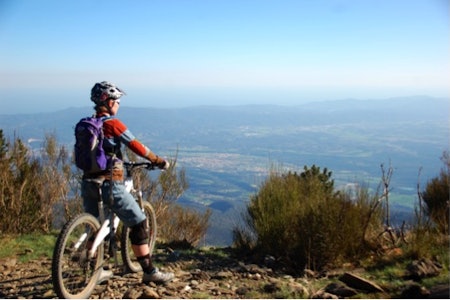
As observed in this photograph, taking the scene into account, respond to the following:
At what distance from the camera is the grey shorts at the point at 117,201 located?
425 cm

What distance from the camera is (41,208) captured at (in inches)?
346

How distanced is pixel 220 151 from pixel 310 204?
13767 centimetres

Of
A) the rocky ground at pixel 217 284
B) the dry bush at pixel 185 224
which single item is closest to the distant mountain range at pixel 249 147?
the dry bush at pixel 185 224

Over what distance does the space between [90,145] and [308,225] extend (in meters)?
3.46

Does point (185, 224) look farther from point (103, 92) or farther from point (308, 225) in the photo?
point (103, 92)

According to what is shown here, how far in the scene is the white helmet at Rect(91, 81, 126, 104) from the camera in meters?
4.26

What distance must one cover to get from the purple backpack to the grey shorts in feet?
0.67

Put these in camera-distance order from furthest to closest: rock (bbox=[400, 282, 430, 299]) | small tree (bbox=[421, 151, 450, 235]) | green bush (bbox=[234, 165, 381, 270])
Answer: small tree (bbox=[421, 151, 450, 235]), green bush (bbox=[234, 165, 381, 270]), rock (bbox=[400, 282, 430, 299])

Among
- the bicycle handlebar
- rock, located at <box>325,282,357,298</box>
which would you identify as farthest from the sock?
rock, located at <box>325,282,357,298</box>

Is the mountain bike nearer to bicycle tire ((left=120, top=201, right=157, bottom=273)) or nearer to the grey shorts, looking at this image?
the grey shorts

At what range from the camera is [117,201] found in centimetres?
427

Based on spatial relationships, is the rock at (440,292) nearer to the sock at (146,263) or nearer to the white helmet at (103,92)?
the sock at (146,263)

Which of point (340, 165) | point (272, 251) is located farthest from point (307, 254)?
point (340, 165)

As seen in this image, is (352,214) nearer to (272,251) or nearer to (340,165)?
(272,251)
